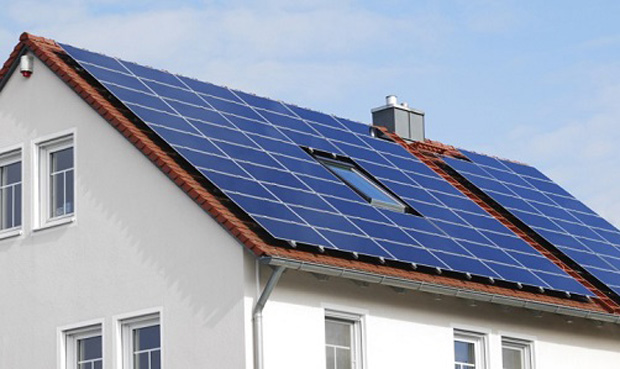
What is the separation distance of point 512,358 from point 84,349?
23.3ft

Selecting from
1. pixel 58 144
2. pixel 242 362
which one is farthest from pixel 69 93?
pixel 242 362

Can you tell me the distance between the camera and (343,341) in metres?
22.8

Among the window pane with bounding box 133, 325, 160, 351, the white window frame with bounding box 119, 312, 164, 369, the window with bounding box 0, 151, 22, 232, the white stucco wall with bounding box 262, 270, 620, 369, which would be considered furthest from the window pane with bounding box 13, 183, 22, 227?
the white stucco wall with bounding box 262, 270, 620, 369

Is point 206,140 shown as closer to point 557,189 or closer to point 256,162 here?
point 256,162

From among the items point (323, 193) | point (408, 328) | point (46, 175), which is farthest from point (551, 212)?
point (46, 175)

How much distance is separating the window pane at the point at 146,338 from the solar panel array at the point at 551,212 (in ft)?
28.6

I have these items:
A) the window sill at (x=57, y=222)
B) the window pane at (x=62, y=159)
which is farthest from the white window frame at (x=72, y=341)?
the window pane at (x=62, y=159)

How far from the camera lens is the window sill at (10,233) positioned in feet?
80.4

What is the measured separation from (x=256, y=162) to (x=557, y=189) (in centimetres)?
1057

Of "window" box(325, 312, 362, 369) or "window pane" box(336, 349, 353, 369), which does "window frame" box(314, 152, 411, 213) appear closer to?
"window" box(325, 312, 362, 369)

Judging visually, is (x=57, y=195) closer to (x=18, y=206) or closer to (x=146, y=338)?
(x=18, y=206)

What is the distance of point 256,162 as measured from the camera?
23.8 m

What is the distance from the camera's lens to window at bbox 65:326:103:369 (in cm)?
2303

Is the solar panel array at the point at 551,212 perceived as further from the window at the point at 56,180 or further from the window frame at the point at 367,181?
the window at the point at 56,180
